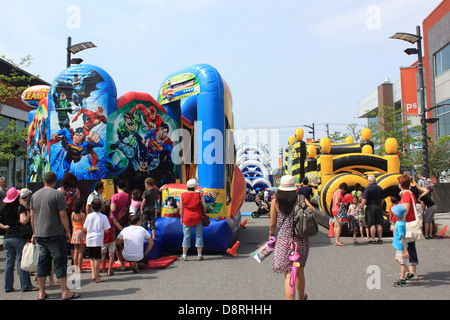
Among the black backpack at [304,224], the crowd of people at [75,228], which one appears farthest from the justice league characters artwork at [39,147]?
the black backpack at [304,224]

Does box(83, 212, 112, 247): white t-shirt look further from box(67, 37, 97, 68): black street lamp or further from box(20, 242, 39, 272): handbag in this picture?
box(67, 37, 97, 68): black street lamp

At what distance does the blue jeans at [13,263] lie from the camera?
18.6 ft

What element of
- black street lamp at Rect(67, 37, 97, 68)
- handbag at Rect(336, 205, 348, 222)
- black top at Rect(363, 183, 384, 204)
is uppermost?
black street lamp at Rect(67, 37, 97, 68)

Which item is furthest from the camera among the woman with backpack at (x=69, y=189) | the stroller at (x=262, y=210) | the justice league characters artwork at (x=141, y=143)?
the stroller at (x=262, y=210)

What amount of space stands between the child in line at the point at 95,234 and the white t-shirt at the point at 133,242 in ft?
1.47

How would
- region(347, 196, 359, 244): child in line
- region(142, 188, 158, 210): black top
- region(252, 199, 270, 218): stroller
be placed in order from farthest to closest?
region(252, 199, 270, 218): stroller, region(347, 196, 359, 244): child in line, region(142, 188, 158, 210): black top

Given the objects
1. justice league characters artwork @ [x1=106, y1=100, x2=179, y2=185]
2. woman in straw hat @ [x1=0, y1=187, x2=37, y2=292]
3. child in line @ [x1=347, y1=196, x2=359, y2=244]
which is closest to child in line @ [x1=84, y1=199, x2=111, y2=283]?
woman in straw hat @ [x1=0, y1=187, x2=37, y2=292]

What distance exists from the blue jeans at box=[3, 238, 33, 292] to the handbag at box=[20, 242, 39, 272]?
1.06ft

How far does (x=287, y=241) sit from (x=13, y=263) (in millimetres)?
4043

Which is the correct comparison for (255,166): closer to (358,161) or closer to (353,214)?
(358,161)

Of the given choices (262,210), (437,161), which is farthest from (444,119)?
(262,210)

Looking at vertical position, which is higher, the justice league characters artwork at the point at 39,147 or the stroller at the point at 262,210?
the justice league characters artwork at the point at 39,147

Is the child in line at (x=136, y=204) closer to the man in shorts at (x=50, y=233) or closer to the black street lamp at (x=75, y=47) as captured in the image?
the man in shorts at (x=50, y=233)

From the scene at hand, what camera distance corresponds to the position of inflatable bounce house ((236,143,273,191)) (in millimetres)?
28078
